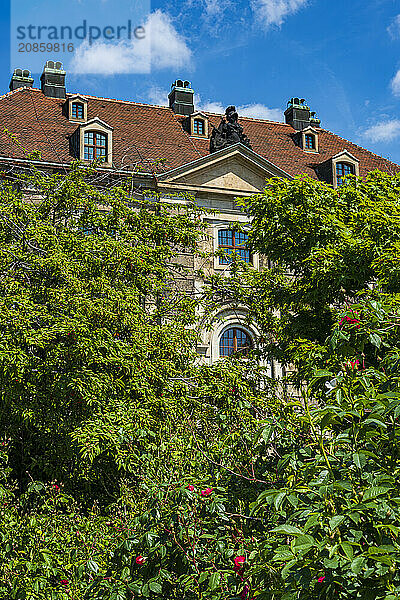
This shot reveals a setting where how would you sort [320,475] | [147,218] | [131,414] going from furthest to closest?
[147,218]
[131,414]
[320,475]

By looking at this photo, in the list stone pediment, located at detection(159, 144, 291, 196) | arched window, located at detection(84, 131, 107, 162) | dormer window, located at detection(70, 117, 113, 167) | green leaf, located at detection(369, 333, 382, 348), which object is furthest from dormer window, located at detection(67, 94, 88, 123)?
green leaf, located at detection(369, 333, 382, 348)

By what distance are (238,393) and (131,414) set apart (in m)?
3.26

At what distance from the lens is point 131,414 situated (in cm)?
966

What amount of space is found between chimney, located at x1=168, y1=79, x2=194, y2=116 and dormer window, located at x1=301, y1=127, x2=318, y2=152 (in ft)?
18.2

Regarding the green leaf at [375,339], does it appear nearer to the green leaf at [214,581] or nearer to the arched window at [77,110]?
the green leaf at [214,581]

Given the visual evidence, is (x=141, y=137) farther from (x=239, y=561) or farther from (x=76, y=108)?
(x=239, y=561)

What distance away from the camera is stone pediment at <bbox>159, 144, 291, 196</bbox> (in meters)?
27.0

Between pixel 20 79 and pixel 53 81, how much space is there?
7.14ft

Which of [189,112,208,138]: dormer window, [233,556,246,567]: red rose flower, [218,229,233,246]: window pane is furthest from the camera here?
[189,112,208,138]: dormer window

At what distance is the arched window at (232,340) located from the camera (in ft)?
86.9

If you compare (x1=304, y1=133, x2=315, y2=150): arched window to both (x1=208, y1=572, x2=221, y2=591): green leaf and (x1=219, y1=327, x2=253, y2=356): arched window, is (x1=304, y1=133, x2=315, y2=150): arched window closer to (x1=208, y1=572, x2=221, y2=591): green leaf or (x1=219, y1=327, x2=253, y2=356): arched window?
(x1=219, y1=327, x2=253, y2=356): arched window

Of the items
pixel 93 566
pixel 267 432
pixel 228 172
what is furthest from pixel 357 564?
pixel 228 172

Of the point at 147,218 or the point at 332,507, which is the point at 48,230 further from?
the point at 332,507

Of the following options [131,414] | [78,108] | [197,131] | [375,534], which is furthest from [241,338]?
[375,534]
